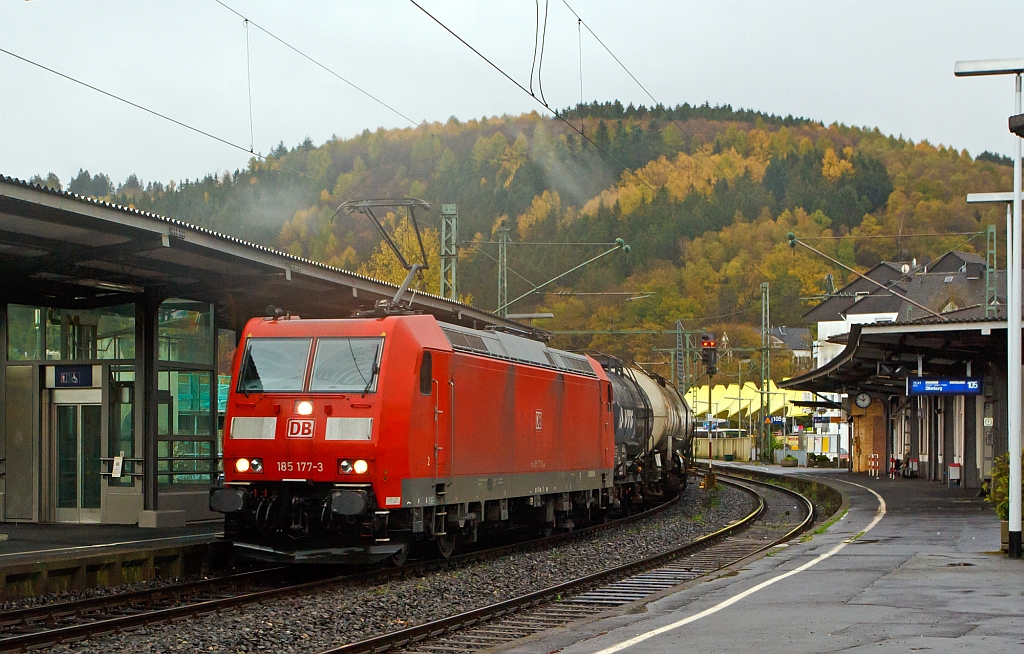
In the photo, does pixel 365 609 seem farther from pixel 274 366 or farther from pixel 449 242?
pixel 449 242

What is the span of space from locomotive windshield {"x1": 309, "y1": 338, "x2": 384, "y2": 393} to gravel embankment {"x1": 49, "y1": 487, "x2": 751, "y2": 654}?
2.33m

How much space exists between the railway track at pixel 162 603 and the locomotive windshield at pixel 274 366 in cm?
219

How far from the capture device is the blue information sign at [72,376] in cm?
1731

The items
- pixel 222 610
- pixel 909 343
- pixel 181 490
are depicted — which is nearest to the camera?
pixel 222 610

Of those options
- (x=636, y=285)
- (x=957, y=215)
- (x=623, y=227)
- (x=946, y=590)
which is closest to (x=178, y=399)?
(x=946, y=590)

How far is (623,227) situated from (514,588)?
82.3 m

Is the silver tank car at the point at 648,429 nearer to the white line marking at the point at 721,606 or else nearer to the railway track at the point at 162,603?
the white line marking at the point at 721,606

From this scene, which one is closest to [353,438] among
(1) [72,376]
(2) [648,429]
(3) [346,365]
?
(3) [346,365]

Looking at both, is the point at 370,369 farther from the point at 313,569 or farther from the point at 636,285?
the point at 636,285

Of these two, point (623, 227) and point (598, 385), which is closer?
point (598, 385)

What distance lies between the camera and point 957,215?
81062 mm

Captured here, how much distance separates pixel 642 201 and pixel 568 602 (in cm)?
8582

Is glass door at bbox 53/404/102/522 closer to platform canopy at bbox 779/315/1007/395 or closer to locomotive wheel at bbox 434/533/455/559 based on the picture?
locomotive wheel at bbox 434/533/455/559

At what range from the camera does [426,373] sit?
14125mm
